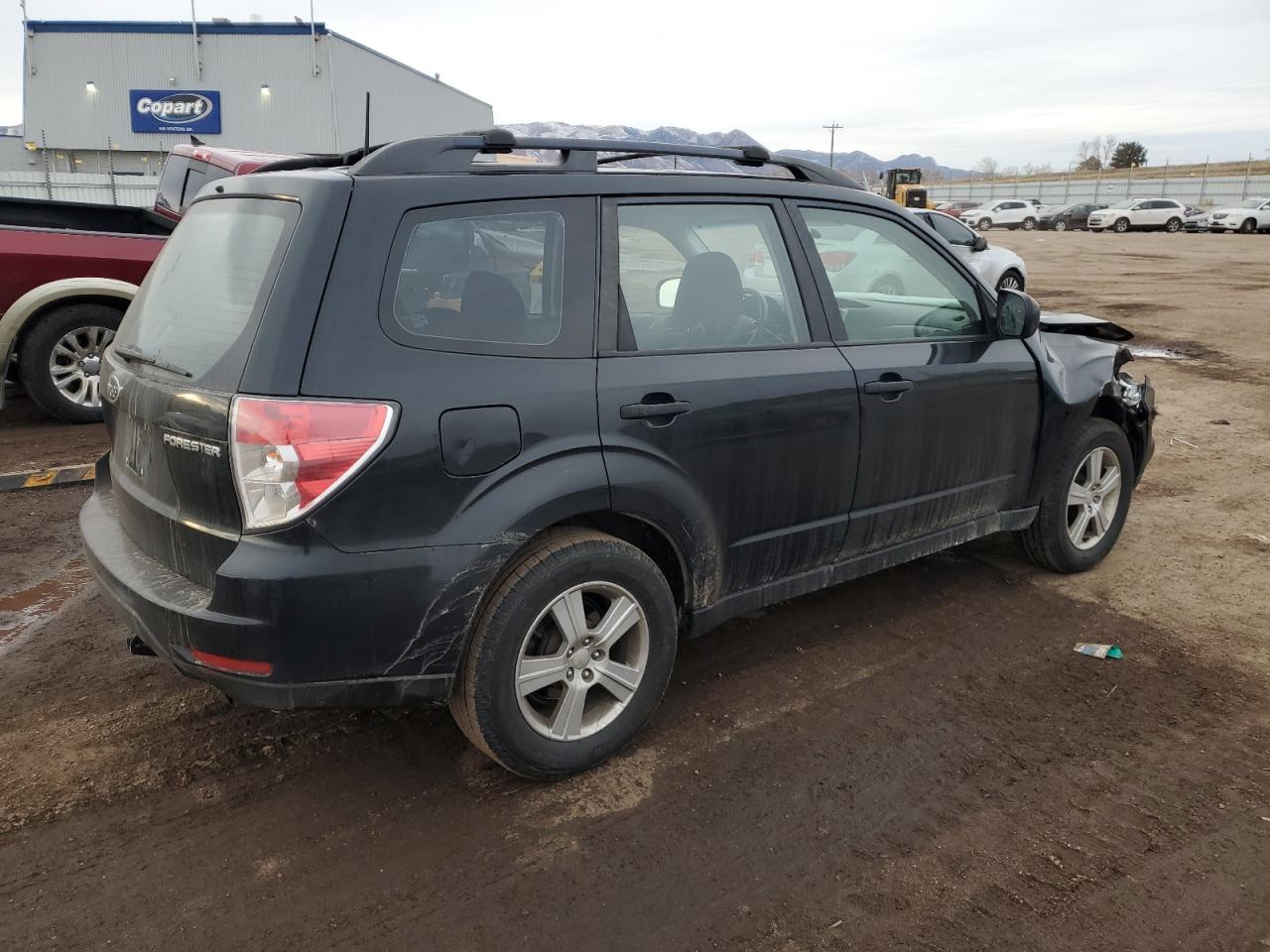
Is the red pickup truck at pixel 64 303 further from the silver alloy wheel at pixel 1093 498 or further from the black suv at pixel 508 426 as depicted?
the silver alloy wheel at pixel 1093 498

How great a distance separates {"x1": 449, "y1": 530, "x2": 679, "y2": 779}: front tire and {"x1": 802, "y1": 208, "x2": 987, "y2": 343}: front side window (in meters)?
1.34

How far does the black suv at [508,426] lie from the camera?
2.50 m

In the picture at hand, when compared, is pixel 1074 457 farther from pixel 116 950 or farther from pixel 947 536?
pixel 116 950

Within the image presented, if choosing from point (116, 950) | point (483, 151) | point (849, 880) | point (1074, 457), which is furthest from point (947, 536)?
point (116, 950)

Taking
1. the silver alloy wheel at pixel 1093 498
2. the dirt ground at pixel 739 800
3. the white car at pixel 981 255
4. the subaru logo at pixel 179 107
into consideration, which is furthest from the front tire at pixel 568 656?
the subaru logo at pixel 179 107

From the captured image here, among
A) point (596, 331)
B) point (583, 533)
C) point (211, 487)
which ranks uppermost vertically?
point (596, 331)

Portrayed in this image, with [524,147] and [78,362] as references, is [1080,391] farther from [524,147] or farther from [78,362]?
[78,362]

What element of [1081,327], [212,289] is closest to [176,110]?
[1081,327]

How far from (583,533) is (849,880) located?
1.19m

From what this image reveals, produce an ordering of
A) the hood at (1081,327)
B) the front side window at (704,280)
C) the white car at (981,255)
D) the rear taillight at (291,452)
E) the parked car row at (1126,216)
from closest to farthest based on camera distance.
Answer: the rear taillight at (291,452) < the front side window at (704,280) < the hood at (1081,327) < the white car at (981,255) < the parked car row at (1126,216)

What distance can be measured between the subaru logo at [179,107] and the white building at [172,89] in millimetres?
44

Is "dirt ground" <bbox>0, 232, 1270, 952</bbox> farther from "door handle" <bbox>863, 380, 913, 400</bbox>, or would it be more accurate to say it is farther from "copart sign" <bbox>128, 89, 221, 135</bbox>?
"copart sign" <bbox>128, 89, 221, 135</bbox>

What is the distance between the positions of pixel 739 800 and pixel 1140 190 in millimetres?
65925

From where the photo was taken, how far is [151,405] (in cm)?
278
